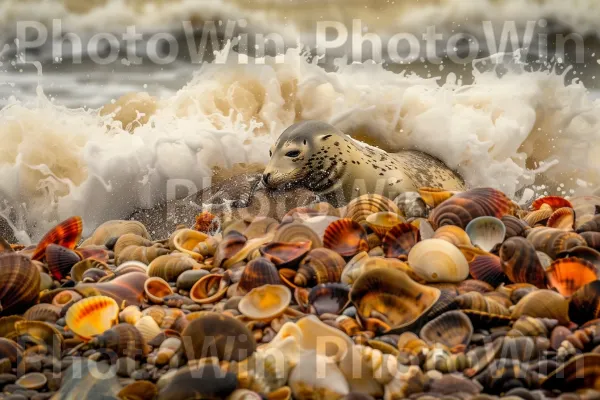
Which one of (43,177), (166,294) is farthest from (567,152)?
(166,294)

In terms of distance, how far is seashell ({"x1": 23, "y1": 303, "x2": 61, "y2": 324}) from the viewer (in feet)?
4.72

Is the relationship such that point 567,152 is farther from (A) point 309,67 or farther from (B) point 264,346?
(B) point 264,346

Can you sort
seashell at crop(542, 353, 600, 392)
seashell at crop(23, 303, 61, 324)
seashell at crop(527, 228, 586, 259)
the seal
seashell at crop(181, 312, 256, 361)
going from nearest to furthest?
seashell at crop(542, 353, 600, 392) → seashell at crop(181, 312, 256, 361) → seashell at crop(23, 303, 61, 324) → seashell at crop(527, 228, 586, 259) → the seal

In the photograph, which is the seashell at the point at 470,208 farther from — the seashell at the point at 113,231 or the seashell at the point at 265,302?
the seashell at the point at 113,231

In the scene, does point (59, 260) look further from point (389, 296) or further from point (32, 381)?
point (389, 296)

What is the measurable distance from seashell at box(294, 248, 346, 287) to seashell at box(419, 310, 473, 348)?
1.09ft

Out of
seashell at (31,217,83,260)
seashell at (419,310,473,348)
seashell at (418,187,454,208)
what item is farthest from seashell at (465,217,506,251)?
seashell at (31,217,83,260)

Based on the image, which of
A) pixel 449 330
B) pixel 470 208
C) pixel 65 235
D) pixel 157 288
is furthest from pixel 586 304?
pixel 65 235

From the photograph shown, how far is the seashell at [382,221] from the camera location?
1.82m

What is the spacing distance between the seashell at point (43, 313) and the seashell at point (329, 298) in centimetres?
61

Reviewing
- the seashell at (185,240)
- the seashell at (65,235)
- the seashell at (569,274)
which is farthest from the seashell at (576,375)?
the seashell at (65,235)

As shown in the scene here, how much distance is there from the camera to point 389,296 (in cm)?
138

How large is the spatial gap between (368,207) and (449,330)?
2.43 ft

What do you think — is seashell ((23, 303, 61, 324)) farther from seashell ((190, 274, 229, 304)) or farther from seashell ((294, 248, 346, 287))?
seashell ((294, 248, 346, 287))
